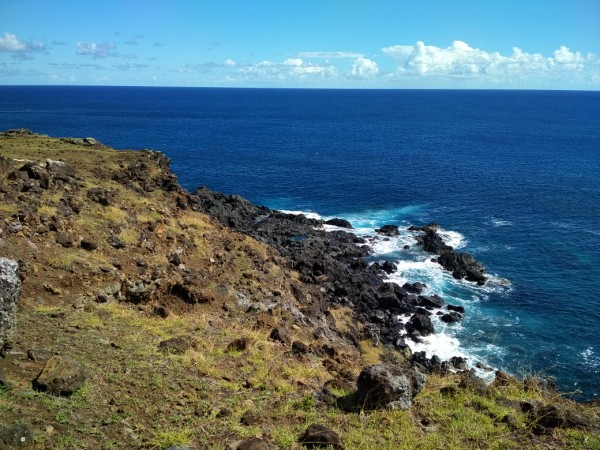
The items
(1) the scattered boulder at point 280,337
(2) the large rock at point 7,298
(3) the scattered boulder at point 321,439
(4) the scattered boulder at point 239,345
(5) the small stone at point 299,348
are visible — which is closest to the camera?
(3) the scattered boulder at point 321,439

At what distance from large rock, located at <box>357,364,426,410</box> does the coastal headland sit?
0.04 metres

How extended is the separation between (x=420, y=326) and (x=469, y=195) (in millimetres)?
47616

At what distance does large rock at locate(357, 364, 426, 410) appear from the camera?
1395 centimetres

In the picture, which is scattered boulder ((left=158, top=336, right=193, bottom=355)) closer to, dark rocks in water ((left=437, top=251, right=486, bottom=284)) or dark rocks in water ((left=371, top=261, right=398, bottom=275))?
dark rocks in water ((left=371, top=261, right=398, bottom=275))

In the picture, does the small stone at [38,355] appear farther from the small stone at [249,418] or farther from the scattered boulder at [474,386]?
the scattered boulder at [474,386]

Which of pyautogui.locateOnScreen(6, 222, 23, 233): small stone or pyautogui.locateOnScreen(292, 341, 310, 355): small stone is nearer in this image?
pyautogui.locateOnScreen(292, 341, 310, 355): small stone

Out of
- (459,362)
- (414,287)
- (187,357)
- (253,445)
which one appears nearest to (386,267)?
(414,287)

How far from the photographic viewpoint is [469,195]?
278 feet

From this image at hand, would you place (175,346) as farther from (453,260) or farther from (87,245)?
(453,260)

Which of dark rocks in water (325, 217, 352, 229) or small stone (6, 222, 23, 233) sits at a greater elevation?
small stone (6, 222, 23, 233)

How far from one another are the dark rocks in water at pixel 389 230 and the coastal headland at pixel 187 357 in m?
25.5

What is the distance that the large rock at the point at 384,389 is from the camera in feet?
45.8

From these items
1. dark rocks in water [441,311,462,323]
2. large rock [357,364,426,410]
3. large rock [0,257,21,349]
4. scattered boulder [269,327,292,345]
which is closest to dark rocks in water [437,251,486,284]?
dark rocks in water [441,311,462,323]

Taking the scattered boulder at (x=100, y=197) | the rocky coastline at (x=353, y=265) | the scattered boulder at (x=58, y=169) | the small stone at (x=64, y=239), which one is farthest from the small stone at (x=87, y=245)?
the rocky coastline at (x=353, y=265)
